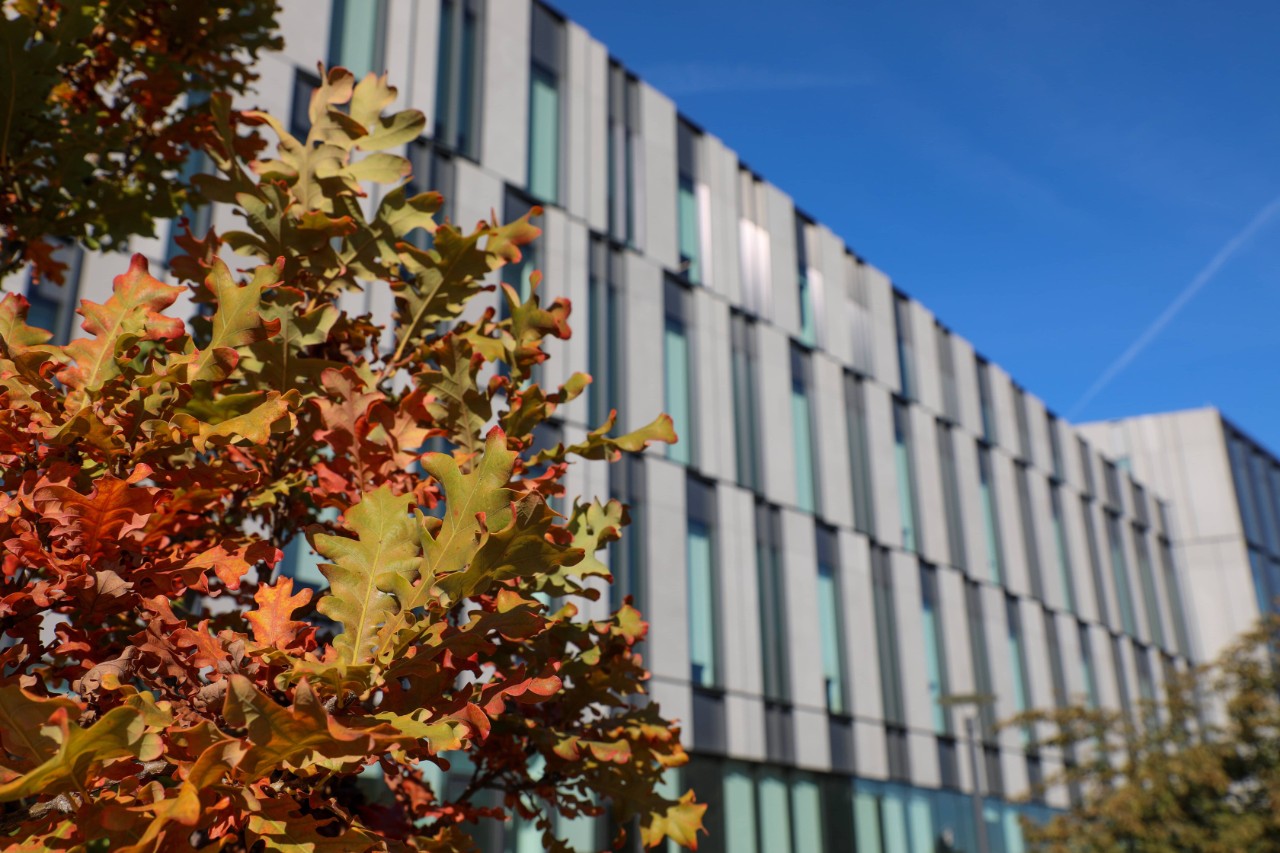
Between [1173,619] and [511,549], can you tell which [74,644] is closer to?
[511,549]

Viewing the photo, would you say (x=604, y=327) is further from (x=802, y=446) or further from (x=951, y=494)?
(x=951, y=494)

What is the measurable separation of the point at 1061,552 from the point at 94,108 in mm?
28845

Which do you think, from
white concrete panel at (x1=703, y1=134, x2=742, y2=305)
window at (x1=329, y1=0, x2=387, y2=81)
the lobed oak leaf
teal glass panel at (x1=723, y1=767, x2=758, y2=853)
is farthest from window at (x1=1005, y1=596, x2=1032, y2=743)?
the lobed oak leaf

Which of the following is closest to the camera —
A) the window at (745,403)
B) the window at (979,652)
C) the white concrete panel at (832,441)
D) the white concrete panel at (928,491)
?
the window at (745,403)

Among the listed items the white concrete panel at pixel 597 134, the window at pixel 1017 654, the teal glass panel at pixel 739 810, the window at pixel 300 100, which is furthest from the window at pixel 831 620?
the window at pixel 300 100

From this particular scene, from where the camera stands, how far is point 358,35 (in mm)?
14492

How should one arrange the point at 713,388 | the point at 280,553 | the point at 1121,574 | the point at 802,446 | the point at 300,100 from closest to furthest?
the point at 280,553 → the point at 300,100 → the point at 713,388 → the point at 802,446 → the point at 1121,574

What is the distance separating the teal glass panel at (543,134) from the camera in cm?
1664

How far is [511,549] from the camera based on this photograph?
87.4 inches

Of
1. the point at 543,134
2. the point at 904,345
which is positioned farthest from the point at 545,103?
the point at 904,345

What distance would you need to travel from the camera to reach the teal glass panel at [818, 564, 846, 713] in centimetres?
1911

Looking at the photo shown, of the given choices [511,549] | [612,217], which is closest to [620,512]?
[511,549]

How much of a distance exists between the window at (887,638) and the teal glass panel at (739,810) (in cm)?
451

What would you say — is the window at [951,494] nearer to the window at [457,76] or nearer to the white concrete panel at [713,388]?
the white concrete panel at [713,388]
